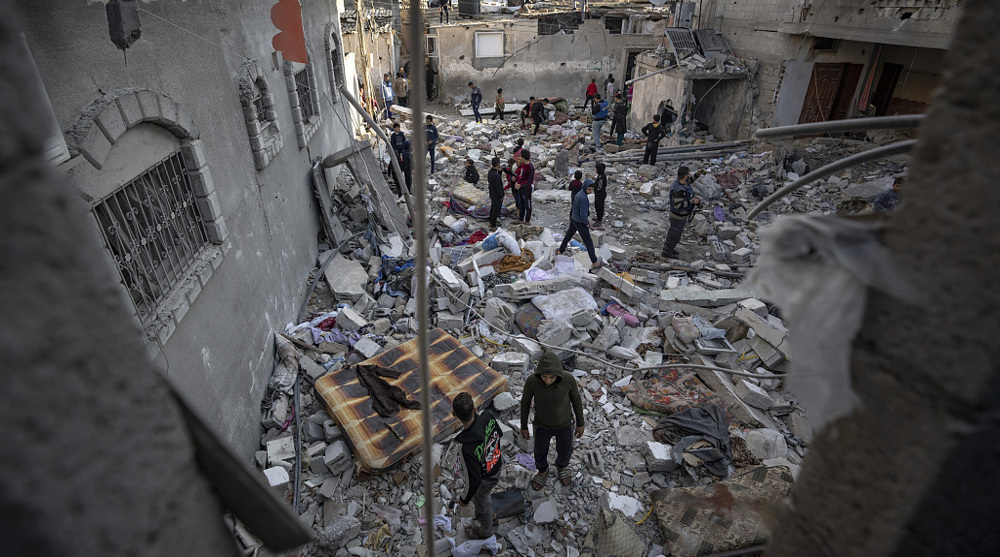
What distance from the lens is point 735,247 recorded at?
870 cm

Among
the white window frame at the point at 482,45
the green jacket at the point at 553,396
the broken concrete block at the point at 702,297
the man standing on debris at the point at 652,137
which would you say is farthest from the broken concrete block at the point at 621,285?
the white window frame at the point at 482,45

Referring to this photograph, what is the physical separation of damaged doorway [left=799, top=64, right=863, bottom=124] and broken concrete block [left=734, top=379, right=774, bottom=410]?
1113cm

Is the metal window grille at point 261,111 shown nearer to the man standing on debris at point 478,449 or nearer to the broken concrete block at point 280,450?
the broken concrete block at point 280,450

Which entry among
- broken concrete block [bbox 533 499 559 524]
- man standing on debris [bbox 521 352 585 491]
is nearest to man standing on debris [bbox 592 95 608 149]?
man standing on debris [bbox 521 352 585 491]

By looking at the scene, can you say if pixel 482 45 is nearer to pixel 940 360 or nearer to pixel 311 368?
pixel 311 368

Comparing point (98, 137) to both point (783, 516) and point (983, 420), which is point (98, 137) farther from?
point (983, 420)

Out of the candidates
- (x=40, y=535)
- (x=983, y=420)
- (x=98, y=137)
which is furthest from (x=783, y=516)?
(x=98, y=137)

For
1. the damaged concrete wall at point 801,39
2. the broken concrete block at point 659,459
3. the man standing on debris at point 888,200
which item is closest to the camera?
the broken concrete block at point 659,459

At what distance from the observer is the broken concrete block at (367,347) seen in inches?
227

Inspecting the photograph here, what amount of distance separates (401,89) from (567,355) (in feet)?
53.1

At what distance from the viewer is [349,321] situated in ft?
20.3

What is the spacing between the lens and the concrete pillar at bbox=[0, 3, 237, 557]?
58 cm

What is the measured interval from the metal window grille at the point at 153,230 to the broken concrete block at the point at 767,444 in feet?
16.8

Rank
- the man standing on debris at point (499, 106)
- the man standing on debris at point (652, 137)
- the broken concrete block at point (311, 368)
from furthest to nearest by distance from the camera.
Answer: the man standing on debris at point (499, 106) < the man standing on debris at point (652, 137) < the broken concrete block at point (311, 368)
